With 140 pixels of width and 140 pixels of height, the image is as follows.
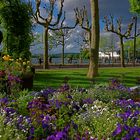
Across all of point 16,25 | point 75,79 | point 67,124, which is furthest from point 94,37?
point 67,124

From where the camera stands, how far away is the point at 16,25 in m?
31.1

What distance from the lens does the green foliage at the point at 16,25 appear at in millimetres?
30625

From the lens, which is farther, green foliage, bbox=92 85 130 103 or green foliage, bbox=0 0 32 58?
green foliage, bbox=0 0 32 58

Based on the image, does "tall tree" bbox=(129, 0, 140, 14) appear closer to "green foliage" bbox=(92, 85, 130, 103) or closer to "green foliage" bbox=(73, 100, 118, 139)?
"green foliage" bbox=(92, 85, 130, 103)

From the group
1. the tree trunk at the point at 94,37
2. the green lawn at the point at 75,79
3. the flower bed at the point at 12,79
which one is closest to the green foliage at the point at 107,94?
the flower bed at the point at 12,79

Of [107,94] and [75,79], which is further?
[75,79]

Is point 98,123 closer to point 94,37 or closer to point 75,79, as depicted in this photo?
point 75,79

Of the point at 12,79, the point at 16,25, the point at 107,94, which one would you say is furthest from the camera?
the point at 16,25

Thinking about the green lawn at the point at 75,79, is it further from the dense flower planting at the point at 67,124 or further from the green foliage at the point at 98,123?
the green foliage at the point at 98,123

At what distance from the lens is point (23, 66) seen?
2081 centimetres

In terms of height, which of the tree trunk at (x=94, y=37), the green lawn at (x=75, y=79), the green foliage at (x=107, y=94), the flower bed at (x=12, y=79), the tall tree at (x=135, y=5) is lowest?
the green lawn at (x=75, y=79)

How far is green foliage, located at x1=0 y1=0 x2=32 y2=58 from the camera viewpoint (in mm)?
30625

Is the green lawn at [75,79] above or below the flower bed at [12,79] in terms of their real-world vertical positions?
below

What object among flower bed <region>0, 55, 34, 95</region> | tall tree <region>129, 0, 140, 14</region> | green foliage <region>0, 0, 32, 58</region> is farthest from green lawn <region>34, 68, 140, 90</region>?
tall tree <region>129, 0, 140, 14</region>
